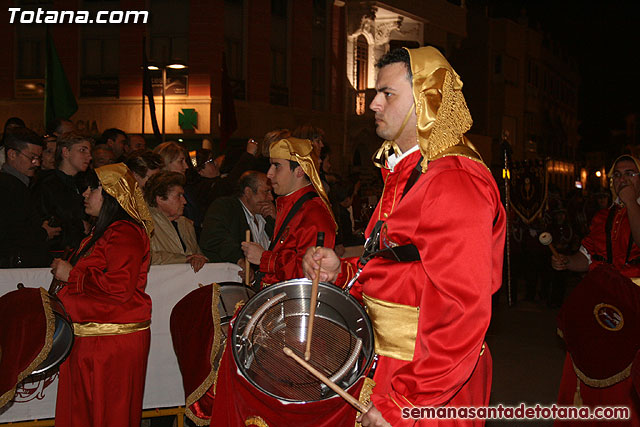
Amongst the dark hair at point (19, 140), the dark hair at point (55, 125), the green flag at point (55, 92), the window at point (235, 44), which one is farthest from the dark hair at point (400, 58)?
the window at point (235, 44)

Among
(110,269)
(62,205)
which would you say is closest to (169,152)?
(62,205)

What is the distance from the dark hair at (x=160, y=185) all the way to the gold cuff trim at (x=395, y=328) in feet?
13.2

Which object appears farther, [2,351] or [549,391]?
[549,391]

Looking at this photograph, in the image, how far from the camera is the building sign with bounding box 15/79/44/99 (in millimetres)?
24922

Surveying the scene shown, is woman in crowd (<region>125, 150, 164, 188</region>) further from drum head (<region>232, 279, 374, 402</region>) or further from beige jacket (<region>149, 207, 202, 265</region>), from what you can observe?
drum head (<region>232, 279, 374, 402</region>)

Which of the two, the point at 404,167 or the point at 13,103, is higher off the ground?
the point at 13,103

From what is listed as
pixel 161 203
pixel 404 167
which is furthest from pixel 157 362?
pixel 404 167

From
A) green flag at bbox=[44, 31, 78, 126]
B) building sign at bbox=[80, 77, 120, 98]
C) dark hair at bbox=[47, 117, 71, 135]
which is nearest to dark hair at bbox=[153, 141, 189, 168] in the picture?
dark hair at bbox=[47, 117, 71, 135]

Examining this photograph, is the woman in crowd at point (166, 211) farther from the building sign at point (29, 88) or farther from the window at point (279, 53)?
the window at point (279, 53)

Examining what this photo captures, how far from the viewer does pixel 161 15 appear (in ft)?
80.4

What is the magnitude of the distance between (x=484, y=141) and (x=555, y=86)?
910 inches

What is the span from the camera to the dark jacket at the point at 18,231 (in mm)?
6395

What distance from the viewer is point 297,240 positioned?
5574mm

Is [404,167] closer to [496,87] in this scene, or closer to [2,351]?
[2,351]
